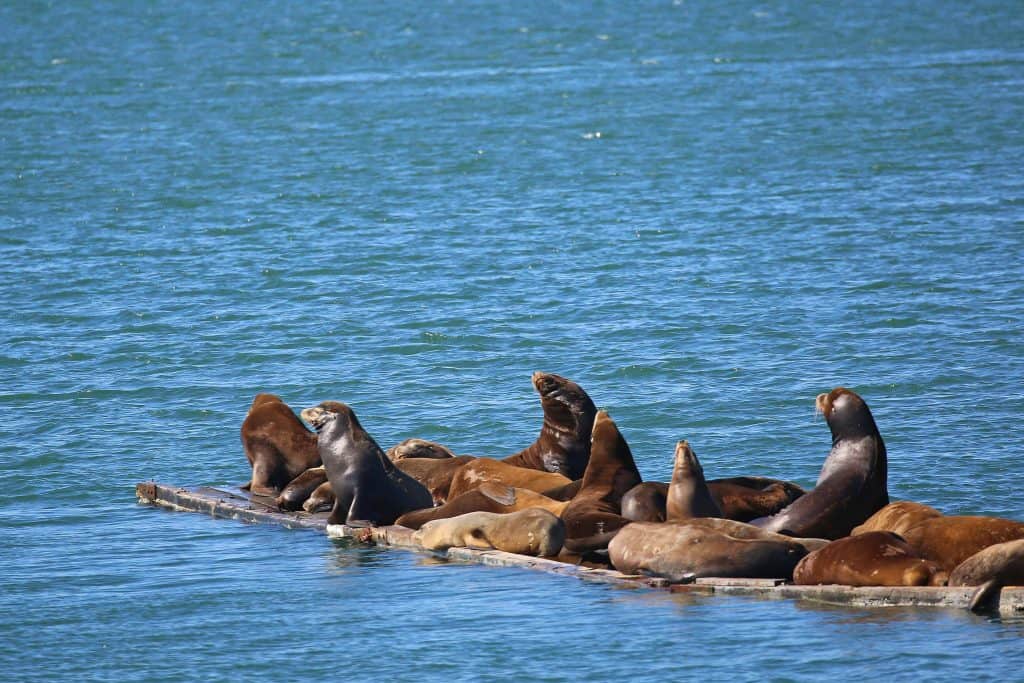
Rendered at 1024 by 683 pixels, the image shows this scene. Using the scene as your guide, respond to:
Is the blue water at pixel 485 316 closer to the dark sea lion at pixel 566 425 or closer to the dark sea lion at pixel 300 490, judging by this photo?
the dark sea lion at pixel 300 490

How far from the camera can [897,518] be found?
40.8 ft

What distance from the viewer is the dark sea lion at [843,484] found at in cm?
1276

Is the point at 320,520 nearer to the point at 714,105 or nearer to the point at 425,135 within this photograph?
the point at 425,135

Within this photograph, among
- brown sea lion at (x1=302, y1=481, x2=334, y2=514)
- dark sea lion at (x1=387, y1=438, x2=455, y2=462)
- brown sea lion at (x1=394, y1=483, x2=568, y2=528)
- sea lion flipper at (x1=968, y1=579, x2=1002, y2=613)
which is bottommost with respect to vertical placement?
brown sea lion at (x1=302, y1=481, x2=334, y2=514)

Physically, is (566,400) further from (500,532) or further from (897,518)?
(897,518)

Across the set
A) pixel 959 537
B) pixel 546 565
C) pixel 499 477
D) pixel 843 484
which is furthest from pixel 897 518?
pixel 499 477

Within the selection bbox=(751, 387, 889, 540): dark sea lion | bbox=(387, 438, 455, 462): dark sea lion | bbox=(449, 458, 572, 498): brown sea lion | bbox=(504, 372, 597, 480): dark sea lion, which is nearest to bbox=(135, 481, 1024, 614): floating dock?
bbox=(449, 458, 572, 498): brown sea lion

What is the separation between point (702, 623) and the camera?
1106 cm

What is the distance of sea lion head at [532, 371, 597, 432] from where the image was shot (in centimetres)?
1532

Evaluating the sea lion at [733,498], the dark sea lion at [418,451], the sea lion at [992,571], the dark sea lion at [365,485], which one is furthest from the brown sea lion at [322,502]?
the sea lion at [992,571]

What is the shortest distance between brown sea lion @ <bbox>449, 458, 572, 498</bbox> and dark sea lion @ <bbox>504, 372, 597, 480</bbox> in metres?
0.68

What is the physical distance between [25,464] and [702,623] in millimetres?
10072

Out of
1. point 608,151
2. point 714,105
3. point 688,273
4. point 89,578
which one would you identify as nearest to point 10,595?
point 89,578

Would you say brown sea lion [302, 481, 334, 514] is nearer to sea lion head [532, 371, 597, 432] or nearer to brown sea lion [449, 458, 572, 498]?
brown sea lion [449, 458, 572, 498]
